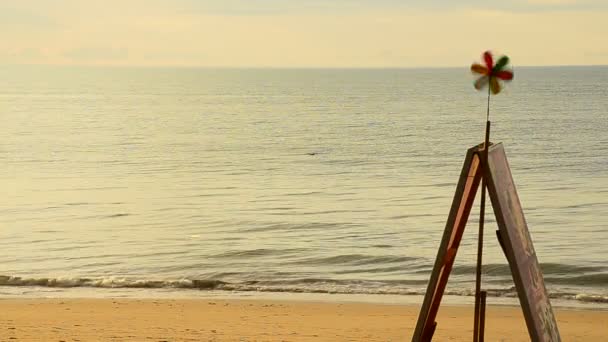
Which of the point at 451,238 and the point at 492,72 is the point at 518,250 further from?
the point at 492,72

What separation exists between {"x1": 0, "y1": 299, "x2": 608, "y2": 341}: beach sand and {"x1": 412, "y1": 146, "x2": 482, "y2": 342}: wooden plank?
5.22 m

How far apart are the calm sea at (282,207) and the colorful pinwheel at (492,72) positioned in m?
0.85

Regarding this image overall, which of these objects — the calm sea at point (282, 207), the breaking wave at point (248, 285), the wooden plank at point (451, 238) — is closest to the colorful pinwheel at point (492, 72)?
the wooden plank at point (451, 238)

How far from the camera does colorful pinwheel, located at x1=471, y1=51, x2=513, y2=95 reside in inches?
303

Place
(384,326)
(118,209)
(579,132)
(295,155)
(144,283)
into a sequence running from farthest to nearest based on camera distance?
1. (579,132)
2. (295,155)
3. (118,209)
4. (144,283)
5. (384,326)

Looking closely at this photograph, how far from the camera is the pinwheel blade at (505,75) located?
303 inches

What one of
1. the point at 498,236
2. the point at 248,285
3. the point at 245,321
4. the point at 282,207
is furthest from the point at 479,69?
the point at 282,207

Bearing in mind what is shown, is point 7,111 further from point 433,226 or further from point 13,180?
point 433,226

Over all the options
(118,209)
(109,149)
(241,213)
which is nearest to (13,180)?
(118,209)

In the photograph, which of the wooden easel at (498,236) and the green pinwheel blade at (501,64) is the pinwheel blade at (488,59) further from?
the wooden easel at (498,236)

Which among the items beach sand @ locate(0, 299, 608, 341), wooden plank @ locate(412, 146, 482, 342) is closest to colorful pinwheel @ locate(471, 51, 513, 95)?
wooden plank @ locate(412, 146, 482, 342)

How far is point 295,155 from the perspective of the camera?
58.0m

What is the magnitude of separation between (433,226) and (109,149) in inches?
1624

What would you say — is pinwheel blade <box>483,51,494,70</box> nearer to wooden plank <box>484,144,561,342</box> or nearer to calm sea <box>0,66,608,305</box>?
wooden plank <box>484,144,561,342</box>
